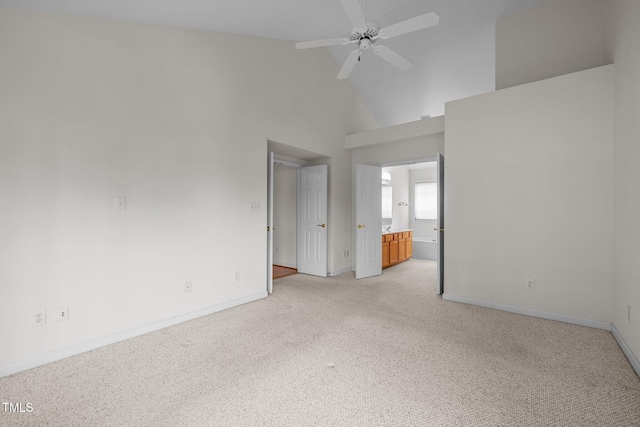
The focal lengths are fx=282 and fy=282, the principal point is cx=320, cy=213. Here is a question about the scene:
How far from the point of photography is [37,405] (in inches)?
68.1

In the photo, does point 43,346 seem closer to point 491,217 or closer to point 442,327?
point 442,327

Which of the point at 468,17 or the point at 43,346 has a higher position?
the point at 468,17

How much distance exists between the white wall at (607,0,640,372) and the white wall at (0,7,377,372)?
3.63 metres

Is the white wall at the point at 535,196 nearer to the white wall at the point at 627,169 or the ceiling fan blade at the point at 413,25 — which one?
the white wall at the point at 627,169

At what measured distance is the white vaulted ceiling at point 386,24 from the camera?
2.61 meters

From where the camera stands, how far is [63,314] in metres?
2.31

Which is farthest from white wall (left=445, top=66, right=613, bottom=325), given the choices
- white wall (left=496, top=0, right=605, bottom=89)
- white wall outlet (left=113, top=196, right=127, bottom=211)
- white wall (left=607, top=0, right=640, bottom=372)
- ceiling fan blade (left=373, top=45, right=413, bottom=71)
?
white wall outlet (left=113, top=196, right=127, bottom=211)

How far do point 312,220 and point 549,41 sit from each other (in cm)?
422

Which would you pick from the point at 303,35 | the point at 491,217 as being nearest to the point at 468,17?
the point at 303,35

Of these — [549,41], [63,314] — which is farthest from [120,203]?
[549,41]

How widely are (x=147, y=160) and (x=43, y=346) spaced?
5.71 feet

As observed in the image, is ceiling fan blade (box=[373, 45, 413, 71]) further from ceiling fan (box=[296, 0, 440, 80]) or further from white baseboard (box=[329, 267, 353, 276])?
white baseboard (box=[329, 267, 353, 276])

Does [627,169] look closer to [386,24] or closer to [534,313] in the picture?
[534,313]

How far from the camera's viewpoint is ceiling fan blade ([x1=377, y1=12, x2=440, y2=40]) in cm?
226
